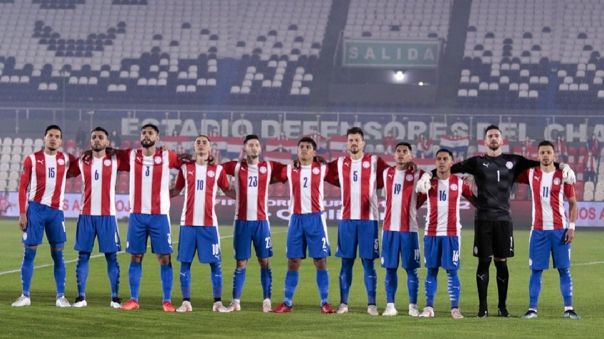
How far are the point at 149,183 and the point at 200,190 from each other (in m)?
0.55

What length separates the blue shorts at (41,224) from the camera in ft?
45.8

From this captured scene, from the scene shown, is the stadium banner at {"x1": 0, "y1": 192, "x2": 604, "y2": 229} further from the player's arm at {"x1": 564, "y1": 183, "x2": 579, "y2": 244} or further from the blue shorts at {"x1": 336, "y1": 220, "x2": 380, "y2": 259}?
the player's arm at {"x1": 564, "y1": 183, "x2": 579, "y2": 244}

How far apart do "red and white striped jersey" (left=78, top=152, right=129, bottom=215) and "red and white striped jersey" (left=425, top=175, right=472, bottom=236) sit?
134 inches

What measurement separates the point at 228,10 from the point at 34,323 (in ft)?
123

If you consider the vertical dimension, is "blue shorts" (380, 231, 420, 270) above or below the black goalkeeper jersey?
below

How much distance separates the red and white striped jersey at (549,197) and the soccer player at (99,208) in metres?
4.49

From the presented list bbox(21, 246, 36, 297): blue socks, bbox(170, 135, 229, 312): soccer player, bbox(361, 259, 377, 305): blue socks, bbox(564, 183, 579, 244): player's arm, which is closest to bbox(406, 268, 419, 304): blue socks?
bbox(361, 259, 377, 305): blue socks

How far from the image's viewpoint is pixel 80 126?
36.3 meters

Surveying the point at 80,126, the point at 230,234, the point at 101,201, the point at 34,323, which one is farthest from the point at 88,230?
the point at 80,126

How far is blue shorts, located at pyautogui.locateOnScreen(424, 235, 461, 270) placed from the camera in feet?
44.2

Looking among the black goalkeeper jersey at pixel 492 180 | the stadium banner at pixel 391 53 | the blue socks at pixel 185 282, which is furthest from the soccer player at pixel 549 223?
the stadium banner at pixel 391 53

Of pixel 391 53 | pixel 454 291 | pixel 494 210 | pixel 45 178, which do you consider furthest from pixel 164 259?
pixel 391 53

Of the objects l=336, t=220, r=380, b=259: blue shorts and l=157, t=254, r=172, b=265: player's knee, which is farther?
l=336, t=220, r=380, b=259: blue shorts

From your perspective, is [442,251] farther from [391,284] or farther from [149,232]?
[149,232]
